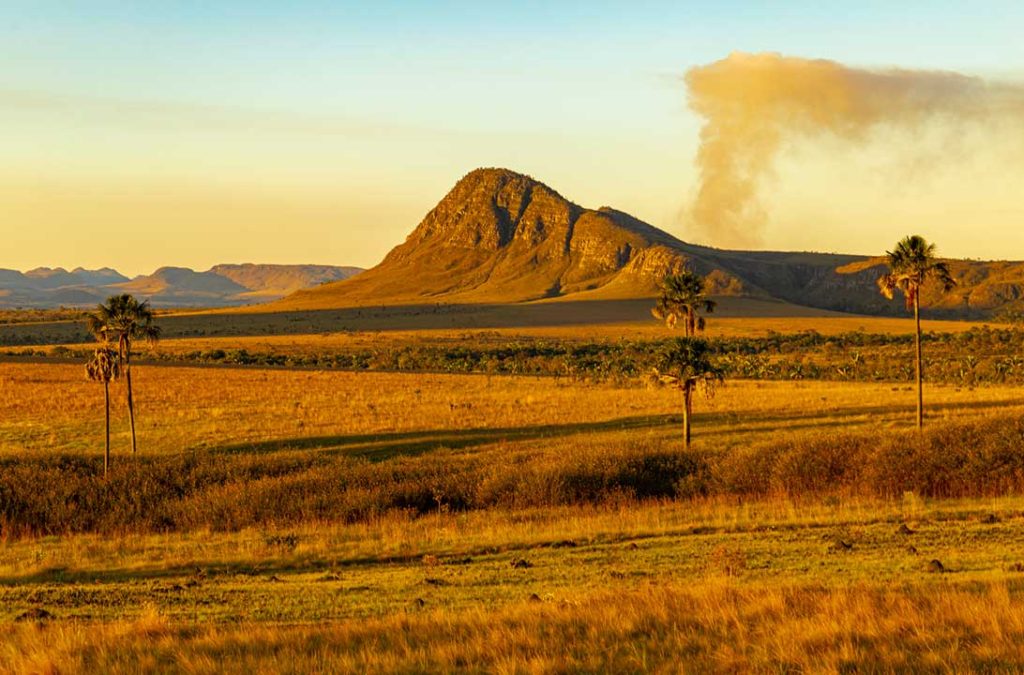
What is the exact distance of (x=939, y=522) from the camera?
21891mm

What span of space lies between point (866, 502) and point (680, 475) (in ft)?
17.8

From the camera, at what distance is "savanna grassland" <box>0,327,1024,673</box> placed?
33.7ft

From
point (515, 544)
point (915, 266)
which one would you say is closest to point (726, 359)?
point (915, 266)

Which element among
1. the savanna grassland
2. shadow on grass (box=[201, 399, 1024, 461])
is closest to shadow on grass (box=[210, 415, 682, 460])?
shadow on grass (box=[201, 399, 1024, 461])

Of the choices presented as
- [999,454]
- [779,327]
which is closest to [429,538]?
[999,454]

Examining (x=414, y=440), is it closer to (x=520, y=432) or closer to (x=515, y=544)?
(x=520, y=432)

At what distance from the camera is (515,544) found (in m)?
21.5

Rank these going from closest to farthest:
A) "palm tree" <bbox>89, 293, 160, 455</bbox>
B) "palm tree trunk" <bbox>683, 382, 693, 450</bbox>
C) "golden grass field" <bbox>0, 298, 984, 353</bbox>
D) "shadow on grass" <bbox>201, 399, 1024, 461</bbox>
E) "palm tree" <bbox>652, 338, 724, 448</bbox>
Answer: "palm tree trunk" <bbox>683, 382, 693, 450</bbox>, "palm tree" <bbox>89, 293, 160, 455</bbox>, "palm tree" <bbox>652, 338, 724, 448</bbox>, "shadow on grass" <bbox>201, 399, 1024, 461</bbox>, "golden grass field" <bbox>0, 298, 984, 353</bbox>

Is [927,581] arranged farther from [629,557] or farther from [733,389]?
[733,389]

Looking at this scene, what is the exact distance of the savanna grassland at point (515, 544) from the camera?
10.3 m

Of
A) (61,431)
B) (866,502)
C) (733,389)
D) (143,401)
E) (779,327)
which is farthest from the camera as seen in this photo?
(779,327)

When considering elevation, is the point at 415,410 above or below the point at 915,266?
below

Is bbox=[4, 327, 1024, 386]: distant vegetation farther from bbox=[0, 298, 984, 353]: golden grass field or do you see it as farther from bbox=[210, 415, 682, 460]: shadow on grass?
bbox=[210, 415, 682, 460]: shadow on grass

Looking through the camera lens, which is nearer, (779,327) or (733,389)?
(733,389)
